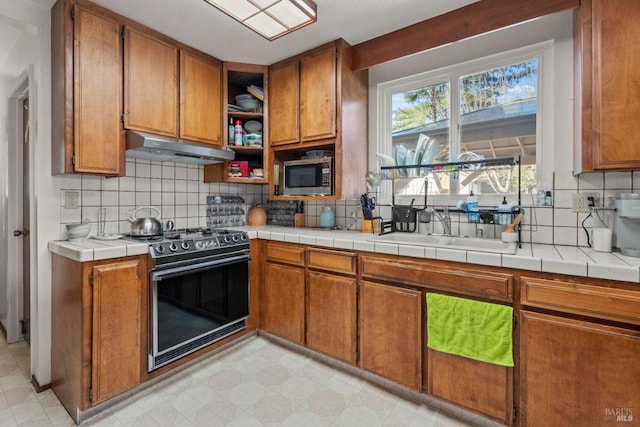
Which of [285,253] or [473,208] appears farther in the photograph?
[285,253]

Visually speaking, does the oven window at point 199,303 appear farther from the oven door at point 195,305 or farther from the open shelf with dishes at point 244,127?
the open shelf with dishes at point 244,127

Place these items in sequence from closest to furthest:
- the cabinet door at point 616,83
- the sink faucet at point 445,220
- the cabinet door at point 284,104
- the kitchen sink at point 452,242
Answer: the cabinet door at point 616,83 < the kitchen sink at point 452,242 < the sink faucet at point 445,220 < the cabinet door at point 284,104

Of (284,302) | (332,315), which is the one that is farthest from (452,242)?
(284,302)

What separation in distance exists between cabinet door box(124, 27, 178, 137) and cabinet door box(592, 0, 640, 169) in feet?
8.50

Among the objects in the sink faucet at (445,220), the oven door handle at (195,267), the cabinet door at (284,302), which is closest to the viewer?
the oven door handle at (195,267)

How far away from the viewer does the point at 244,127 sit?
2.88 metres

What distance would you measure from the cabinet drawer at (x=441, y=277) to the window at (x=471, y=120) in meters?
0.80

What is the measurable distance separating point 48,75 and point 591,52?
3.09 m

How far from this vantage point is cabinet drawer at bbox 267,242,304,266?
7.54 ft

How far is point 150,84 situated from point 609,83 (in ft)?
8.87

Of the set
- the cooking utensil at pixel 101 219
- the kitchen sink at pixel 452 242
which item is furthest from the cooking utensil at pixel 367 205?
the cooking utensil at pixel 101 219

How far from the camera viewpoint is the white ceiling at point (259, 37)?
6.23 feet

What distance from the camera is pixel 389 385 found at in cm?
192

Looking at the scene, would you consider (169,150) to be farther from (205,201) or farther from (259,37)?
(259,37)
